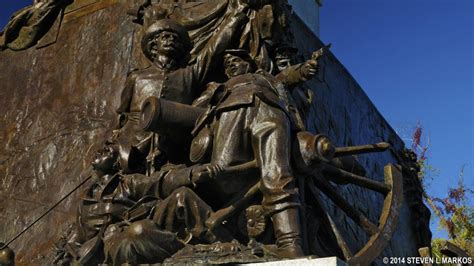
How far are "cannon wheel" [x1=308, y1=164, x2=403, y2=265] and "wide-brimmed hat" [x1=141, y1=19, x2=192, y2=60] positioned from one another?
1720 mm

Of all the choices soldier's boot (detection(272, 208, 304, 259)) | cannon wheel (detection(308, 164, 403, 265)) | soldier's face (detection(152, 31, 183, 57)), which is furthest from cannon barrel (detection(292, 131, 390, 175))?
soldier's face (detection(152, 31, 183, 57))

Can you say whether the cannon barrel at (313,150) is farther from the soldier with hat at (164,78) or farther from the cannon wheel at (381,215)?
the soldier with hat at (164,78)

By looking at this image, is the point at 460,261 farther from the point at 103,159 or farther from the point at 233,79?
the point at 103,159

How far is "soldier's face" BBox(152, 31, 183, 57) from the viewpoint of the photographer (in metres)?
5.80

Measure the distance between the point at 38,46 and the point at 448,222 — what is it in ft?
50.1

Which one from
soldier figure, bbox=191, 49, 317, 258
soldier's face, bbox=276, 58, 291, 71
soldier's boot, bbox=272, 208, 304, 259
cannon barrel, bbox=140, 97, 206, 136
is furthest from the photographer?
soldier's face, bbox=276, 58, 291, 71

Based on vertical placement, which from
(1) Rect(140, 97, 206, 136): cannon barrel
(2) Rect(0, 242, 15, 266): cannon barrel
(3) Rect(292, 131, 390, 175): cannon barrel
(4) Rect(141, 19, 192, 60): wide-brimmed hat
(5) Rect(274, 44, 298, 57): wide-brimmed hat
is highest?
(4) Rect(141, 19, 192, 60): wide-brimmed hat

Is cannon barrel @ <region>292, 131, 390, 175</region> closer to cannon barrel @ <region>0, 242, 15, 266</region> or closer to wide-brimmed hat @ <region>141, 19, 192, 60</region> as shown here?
wide-brimmed hat @ <region>141, 19, 192, 60</region>

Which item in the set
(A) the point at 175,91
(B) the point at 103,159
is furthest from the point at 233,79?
(B) the point at 103,159

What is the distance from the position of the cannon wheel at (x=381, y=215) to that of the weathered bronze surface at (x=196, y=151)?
0.01 metres

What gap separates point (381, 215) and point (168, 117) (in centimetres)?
189

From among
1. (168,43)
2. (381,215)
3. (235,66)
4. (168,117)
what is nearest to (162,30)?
(168,43)

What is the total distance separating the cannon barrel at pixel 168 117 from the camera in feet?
16.6

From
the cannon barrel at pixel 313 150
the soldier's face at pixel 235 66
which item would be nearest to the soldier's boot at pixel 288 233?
the cannon barrel at pixel 313 150
